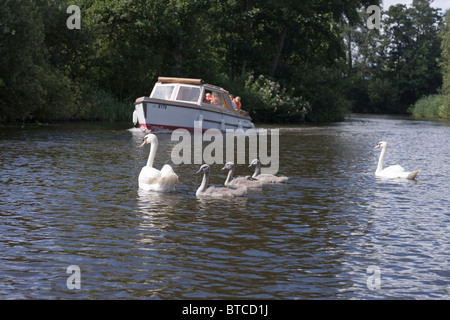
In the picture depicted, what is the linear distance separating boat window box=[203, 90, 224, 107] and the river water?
49.5 ft

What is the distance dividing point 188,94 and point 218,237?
2287cm

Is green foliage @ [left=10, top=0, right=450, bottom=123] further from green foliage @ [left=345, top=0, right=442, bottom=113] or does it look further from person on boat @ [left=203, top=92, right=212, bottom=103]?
green foliage @ [left=345, top=0, right=442, bottom=113]

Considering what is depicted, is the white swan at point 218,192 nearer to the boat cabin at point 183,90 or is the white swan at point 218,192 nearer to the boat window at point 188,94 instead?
the boat cabin at point 183,90

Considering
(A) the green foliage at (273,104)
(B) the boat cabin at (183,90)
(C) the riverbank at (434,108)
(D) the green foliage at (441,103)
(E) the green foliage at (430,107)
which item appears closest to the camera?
(B) the boat cabin at (183,90)

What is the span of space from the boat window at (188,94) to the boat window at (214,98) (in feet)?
2.73

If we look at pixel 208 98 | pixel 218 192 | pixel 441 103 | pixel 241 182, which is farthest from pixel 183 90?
pixel 441 103

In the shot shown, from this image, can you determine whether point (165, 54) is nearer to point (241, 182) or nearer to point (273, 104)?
point (273, 104)

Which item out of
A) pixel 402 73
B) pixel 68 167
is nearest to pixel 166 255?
pixel 68 167

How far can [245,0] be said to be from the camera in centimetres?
5575

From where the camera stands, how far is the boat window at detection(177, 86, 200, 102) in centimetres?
3231

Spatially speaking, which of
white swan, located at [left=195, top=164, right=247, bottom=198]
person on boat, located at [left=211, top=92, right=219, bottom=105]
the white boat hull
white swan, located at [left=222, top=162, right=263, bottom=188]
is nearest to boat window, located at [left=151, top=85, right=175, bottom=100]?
the white boat hull

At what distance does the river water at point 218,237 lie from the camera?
24.9 feet

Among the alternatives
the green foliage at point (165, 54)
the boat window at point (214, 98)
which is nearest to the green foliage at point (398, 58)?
the green foliage at point (165, 54)
